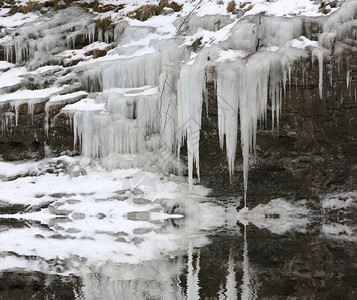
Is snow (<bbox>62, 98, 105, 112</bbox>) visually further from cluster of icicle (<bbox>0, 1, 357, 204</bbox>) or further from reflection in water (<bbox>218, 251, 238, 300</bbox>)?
reflection in water (<bbox>218, 251, 238, 300</bbox>)

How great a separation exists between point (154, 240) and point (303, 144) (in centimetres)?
355

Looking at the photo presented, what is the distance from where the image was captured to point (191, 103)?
7.83 metres

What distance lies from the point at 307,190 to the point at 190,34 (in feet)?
12.8

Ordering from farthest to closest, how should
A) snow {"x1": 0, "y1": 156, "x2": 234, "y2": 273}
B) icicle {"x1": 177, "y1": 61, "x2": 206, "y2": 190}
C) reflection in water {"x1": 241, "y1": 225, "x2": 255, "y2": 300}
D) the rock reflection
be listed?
icicle {"x1": 177, "y1": 61, "x2": 206, "y2": 190}, snow {"x1": 0, "y1": 156, "x2": 234, "y2": 273}, the rock reflection, reflection in water {"x1": 241, "y1": 225, "x2": 255, "y2": 300}

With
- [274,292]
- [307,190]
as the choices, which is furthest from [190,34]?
[274,292]

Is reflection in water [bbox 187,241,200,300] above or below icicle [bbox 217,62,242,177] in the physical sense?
below

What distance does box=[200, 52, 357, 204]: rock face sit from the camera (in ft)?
24.5

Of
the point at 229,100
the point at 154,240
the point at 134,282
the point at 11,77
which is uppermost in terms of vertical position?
the point at 229,100

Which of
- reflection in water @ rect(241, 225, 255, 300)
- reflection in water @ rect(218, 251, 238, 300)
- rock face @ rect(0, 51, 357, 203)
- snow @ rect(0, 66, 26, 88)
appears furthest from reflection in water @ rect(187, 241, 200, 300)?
snow @ rect(0, 66, 26, 88)

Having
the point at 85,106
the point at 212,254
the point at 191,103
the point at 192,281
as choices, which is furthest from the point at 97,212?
the point at 192,281

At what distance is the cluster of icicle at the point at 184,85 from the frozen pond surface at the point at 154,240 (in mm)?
718

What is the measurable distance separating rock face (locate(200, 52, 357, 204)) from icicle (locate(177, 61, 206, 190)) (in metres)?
0.29

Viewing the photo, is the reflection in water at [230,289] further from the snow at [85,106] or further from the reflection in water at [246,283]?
the snow at [85,106]

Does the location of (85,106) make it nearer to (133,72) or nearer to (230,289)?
(133,72)
